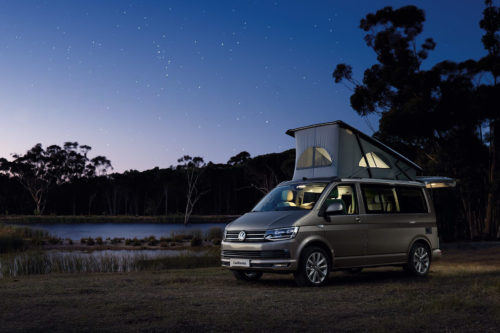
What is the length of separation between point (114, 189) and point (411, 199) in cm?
8410

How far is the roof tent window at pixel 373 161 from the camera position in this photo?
13.3 metres

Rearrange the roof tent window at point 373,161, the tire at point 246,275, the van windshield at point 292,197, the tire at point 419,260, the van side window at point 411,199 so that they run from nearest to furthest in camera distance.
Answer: the van windshield at point 292,197 → the tire at point 246,275 → the tire at point 419,260 → the van side window at point 411,199 → the roof tent window at point 373,161

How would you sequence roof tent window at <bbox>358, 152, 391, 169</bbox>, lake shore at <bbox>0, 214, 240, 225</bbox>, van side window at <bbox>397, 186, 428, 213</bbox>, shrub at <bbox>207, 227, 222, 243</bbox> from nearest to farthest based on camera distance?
van side window at <bbox>397, 186, 428, 213</bbox>, roof tent window at <bbox>358, 152, 391, 169</bbox>, shrub at <bbox>207, 227, 222, 243</bbox>, lake shore at <bbox>0, 214, 240, 225</bbox>

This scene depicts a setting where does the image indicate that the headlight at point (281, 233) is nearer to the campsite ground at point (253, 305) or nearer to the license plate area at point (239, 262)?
the license plate area at point (239, 262)

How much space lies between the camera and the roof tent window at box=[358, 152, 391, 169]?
13.3m

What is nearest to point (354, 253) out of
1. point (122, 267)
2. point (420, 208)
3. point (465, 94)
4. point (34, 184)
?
point (420, 208)

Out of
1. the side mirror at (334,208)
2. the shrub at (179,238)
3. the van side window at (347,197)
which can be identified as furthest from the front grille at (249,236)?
the shrub at (179,238)

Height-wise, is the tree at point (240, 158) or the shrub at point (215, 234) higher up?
the tree at point (240, 158)

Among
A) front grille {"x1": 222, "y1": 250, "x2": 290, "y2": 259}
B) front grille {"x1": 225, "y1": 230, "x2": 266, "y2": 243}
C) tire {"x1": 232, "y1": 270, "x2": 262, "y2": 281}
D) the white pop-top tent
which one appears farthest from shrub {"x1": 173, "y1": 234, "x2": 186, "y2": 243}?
front grille {"x1": 222, "y1": 250, "x2": 290, "y2": 259}

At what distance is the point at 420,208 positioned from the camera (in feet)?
42.5

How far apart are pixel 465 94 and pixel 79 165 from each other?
242ft

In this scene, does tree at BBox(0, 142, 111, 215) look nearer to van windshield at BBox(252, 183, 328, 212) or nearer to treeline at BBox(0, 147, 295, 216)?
treeline at BBox(0, 147, 295, 216)

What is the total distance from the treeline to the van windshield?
71.0m

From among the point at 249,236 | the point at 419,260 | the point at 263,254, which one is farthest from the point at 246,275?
the point at 419,260
